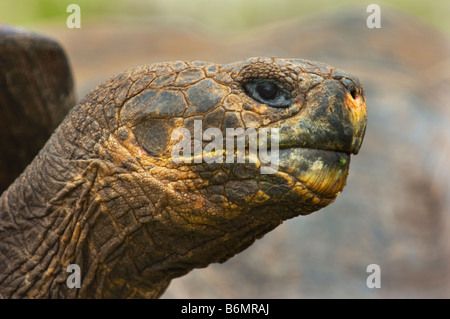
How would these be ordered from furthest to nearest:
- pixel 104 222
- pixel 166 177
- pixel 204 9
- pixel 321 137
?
1. pixel 204 9
2. pixel 104 222
3. pixel 166 177
4. pixel 321 137

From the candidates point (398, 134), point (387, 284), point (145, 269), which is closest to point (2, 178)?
point (145, 269)

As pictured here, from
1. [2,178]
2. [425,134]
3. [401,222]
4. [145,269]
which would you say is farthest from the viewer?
[425,134]

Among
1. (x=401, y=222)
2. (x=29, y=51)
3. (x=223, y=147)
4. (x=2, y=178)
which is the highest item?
(x=401, y=222)

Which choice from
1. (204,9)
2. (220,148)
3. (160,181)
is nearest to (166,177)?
(160,181)

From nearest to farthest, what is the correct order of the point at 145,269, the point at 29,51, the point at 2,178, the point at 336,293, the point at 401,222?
the point at 145,269, the point at 29,51, the point at 2,178, the point at 336,293, the point at 401,222

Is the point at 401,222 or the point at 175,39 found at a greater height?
the point at 175,39

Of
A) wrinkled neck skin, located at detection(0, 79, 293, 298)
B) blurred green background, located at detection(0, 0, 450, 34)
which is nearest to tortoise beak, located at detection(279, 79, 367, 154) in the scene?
wrinkled neck skin, located at detection(0, 79, 293, 298)

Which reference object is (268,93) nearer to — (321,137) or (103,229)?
(321,137)
